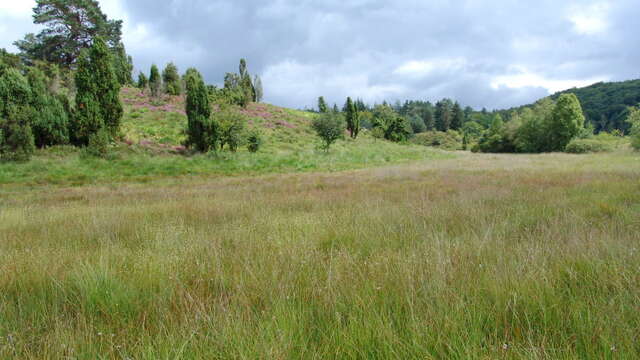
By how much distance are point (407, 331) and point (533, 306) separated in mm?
841

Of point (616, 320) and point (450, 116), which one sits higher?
point (450, 116)

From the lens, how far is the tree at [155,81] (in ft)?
124

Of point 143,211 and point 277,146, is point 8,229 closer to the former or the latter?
point 143,211

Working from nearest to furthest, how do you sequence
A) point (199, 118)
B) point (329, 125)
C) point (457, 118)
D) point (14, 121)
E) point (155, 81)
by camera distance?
1. point (14, 121)
2. point (199, 118)
3. point (329, 125)
4. point (155, 81)
5. point (457, 118)

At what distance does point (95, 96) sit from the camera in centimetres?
1906

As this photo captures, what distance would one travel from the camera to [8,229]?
4.32 m

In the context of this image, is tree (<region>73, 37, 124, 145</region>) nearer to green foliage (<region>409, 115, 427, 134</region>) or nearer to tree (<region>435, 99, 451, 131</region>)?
green foliage (<region>409, 115, 427, 134</region>)

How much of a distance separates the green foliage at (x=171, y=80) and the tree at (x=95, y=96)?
931 inches

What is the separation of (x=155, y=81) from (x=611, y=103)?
12627 cm

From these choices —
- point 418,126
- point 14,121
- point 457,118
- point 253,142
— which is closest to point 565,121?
point 253,142

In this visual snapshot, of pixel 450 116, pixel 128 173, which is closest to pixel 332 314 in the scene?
pixel 128 173

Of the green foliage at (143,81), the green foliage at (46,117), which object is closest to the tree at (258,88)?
the green foliage at (143,81)

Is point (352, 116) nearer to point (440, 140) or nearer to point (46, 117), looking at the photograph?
point (46, 117)

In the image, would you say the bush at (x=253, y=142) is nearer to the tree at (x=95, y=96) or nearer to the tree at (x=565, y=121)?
the tree at (x=95, y=96)
